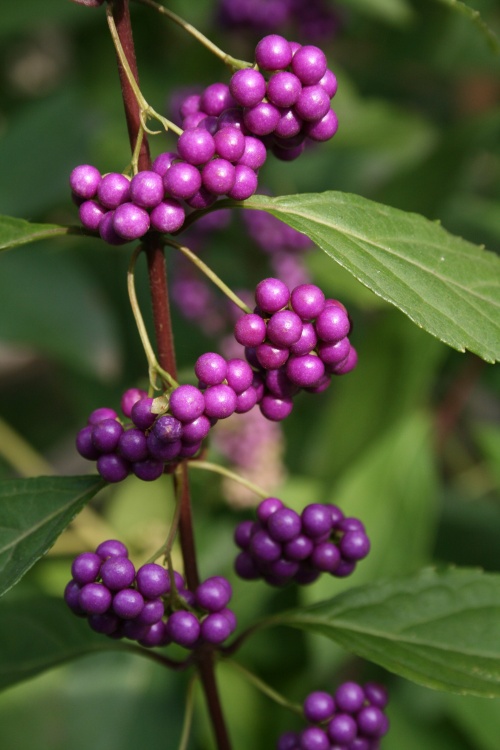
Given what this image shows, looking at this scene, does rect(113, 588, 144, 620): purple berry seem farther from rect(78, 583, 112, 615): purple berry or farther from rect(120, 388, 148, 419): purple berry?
rect(120, 388, 148, 419): purple berry

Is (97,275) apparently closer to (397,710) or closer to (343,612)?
(397,710)

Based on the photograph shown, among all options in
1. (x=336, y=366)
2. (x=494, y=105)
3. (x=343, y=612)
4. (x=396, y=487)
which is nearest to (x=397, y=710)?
(x=396, y=487)

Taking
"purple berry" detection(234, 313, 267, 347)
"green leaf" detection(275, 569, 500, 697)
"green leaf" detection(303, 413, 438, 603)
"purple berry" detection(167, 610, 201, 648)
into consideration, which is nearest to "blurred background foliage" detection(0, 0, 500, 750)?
"green leaf" detection(303, 413, 438, 603)

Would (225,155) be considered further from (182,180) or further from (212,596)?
(212,596)

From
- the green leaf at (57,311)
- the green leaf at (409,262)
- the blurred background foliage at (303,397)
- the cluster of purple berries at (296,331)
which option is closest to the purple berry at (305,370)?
→ the cluster of purple berries at (296,331)

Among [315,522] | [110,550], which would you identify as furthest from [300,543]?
[110,550]
